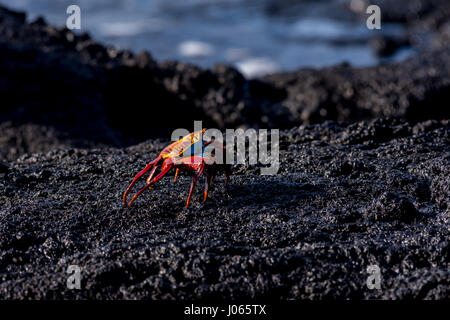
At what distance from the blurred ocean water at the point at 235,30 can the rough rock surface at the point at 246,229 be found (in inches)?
403

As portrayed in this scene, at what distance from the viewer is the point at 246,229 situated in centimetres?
354

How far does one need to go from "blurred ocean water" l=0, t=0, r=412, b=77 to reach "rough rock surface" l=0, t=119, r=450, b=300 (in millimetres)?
10246

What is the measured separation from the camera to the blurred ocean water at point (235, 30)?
1524 centimetres

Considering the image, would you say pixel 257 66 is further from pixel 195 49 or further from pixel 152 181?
pixel 152 181

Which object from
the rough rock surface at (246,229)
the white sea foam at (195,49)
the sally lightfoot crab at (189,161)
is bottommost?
the rough rock surface at (246,229)

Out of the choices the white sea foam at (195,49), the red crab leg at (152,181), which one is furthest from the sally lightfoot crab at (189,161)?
the white sea foam at (195,49)

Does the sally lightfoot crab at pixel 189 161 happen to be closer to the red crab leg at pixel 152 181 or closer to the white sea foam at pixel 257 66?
the red crab leg at pixel 152 181

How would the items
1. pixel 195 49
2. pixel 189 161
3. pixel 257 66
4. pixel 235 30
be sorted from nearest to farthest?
pixel 189 161 → pixel 257 66 → pixel 195 49 → pixel 235 30

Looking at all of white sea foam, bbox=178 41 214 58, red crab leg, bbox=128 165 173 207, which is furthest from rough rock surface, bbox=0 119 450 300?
white sea foam, bbox=178 41 214 58

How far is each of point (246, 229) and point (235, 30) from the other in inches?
575

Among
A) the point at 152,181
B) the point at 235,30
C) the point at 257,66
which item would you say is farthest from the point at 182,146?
the point at 235,30

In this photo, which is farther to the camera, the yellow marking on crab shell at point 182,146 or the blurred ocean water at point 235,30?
the blurred ocean water at point 235,30

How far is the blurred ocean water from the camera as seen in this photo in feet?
50.0

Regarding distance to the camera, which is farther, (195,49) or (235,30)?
(235,30)
